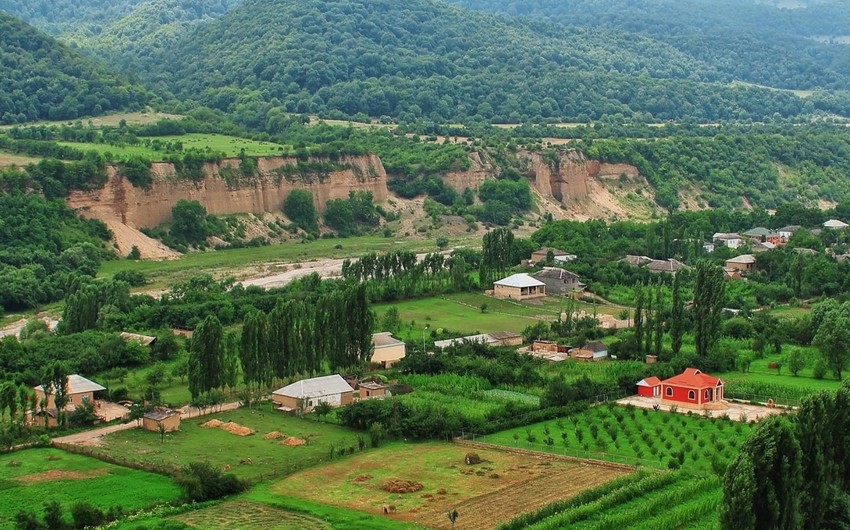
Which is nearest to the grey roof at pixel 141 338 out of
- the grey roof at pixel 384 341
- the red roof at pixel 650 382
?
the grey roof at pixel 384 341

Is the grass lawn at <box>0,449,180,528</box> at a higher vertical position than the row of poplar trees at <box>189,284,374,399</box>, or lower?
lower

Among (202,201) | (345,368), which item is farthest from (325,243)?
(345,368)

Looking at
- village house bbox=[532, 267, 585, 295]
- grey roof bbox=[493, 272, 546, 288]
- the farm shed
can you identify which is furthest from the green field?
the farm shed

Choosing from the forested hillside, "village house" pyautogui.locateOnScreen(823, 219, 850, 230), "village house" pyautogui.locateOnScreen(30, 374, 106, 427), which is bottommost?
"village house" pyautogui.locateOnScreen(823, 219, 850, 230)

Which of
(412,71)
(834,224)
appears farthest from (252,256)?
(412,71)

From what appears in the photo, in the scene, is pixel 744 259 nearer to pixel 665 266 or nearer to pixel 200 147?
pixel 665 266

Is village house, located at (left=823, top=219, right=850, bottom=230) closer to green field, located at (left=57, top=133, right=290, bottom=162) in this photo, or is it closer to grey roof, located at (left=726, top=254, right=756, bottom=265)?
grey roof, located at (left=726, top=254, right=756, bottom=265)

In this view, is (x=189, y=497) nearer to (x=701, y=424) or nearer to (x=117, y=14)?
(x=701, y=424)
